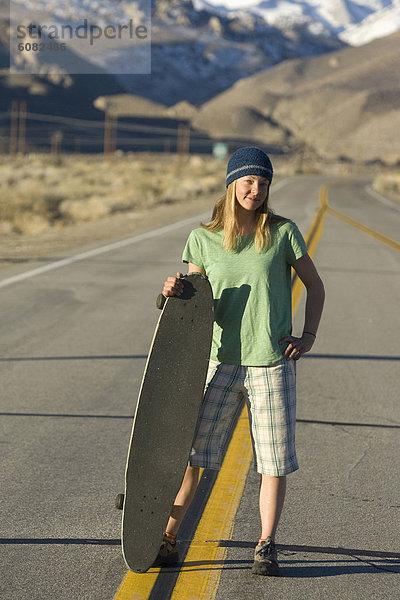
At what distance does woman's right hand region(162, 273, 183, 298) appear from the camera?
378 centimetres

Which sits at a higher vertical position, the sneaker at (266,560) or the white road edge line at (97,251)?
the sneaker at (266,560)

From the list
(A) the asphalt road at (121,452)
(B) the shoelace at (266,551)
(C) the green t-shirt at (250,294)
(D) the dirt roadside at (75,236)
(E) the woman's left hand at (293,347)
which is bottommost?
(D) the dirt roadside at (75,236)

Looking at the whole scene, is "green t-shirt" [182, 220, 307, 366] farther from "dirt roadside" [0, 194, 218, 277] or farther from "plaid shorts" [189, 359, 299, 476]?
"dirt roadside" [0, 194, 218, 277]

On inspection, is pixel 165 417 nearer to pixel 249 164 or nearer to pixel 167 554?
pixel 167 554

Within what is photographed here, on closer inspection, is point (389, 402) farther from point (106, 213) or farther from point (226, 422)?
point (106, 213)

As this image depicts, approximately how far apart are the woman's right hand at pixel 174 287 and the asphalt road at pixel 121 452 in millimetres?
1235

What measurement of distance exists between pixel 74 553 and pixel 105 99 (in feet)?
538

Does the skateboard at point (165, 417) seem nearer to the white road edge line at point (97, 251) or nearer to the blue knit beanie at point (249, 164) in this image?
the blue knit beanie at point (249, 164)

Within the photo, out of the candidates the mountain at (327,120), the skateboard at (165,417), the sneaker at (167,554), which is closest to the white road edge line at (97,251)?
the sneaker at (167,554)

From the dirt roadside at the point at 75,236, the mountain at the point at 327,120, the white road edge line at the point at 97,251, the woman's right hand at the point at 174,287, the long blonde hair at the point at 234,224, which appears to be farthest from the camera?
the mountain at the point at 327,120

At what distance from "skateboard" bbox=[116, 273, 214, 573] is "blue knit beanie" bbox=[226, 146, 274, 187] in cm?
49

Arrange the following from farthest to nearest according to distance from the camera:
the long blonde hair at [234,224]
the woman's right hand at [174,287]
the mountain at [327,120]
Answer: the mountain at [327,120]
the long blonde hair at [234,224]
the woman's right hand at [174,287]

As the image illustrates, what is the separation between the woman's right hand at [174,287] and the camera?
3779 millimetres

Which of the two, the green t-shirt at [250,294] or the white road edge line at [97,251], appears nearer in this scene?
the green t-shirt at [250,294]
